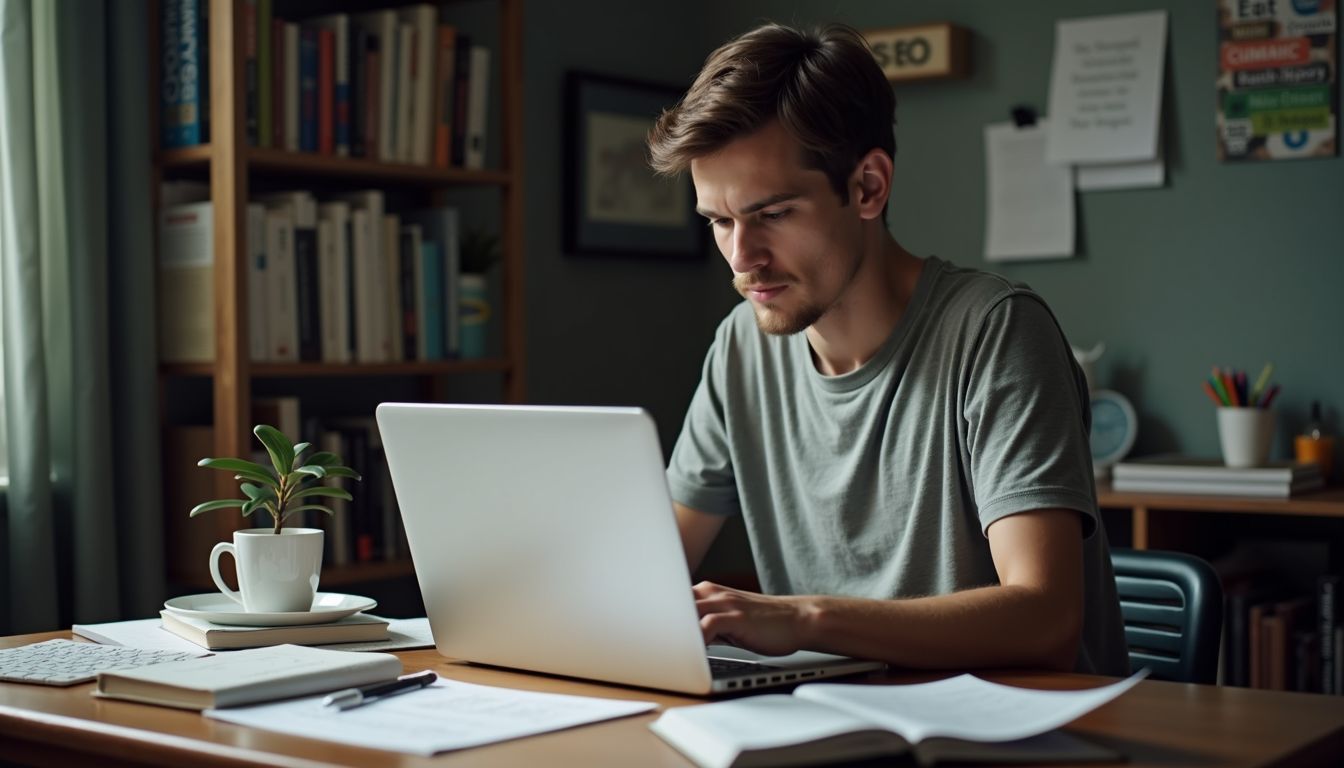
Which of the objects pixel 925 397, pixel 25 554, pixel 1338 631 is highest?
pixel 925 397

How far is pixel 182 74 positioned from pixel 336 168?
279mm

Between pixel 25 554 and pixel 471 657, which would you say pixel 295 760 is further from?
pixel 25 554

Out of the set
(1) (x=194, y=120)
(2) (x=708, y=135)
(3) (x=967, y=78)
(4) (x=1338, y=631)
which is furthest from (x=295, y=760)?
(3) (x=967, y=78)

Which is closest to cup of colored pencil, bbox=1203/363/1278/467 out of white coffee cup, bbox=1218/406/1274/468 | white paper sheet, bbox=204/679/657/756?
white coffee cup, bbox=1218/406/1274/468

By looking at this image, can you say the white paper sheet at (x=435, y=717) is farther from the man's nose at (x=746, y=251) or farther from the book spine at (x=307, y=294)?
the book spine at (x=307, y=294)

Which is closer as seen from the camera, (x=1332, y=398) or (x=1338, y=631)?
(x=1338, y=631)

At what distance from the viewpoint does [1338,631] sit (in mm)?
2725

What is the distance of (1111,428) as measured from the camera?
3098 mm

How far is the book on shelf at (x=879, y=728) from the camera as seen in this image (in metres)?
0.95

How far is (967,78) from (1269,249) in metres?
0.76

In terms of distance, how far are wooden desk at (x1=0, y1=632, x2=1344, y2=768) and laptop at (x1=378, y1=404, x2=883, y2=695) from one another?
0.04 m

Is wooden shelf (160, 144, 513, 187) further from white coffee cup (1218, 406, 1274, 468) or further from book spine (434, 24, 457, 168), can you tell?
white coffee cup (1218, 406, 1274, 468)

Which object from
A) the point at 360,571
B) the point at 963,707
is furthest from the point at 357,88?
the point at 963,707

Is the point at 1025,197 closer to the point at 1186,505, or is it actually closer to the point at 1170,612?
the point at 1186,505
